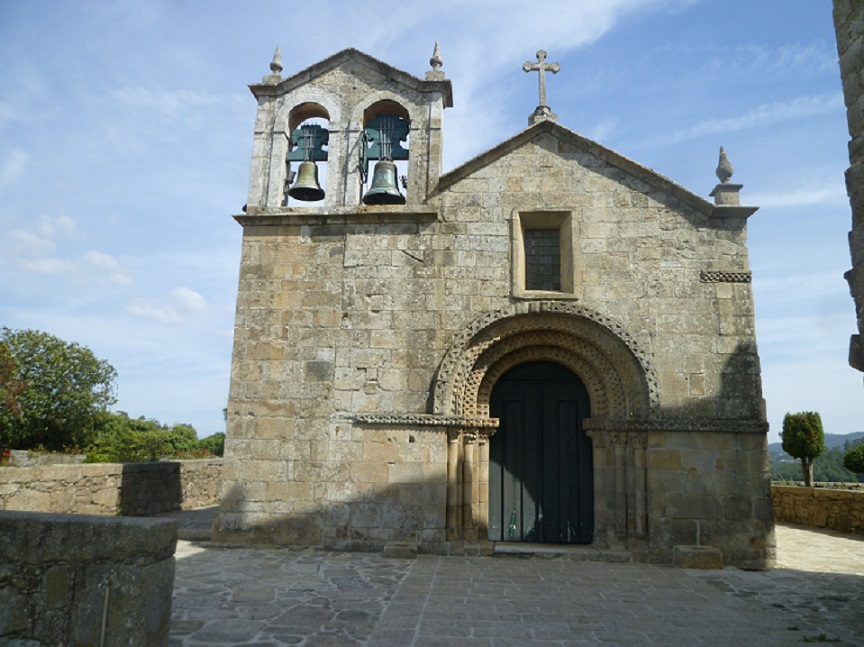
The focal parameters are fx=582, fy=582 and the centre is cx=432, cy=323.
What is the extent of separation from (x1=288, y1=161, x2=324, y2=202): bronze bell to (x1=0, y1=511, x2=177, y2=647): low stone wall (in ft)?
21.5

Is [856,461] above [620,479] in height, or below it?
above

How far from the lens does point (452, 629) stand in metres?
4.64

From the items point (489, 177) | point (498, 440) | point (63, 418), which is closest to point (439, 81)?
point (489, 177)

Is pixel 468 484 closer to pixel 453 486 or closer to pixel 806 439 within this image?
pixel 453 486

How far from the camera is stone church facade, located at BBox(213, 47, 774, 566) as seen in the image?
7723 mm

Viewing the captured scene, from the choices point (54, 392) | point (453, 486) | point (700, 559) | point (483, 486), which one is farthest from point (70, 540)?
point (54, 392)

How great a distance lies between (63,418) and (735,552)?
2615 centimetres

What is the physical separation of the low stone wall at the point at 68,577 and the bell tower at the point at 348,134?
6.18m

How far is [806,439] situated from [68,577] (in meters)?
15.1

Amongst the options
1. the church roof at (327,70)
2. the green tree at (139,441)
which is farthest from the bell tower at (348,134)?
the green tree at (139,441)

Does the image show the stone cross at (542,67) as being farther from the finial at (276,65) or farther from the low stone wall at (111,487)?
the low stone wall at (111,487)

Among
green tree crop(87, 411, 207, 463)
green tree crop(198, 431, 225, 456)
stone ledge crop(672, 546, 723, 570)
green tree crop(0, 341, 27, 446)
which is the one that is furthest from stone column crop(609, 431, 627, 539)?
green tree crop(198, 431, 225, 456)

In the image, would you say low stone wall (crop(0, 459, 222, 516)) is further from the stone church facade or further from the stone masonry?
the stone masonry

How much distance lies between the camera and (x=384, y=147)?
922cm
